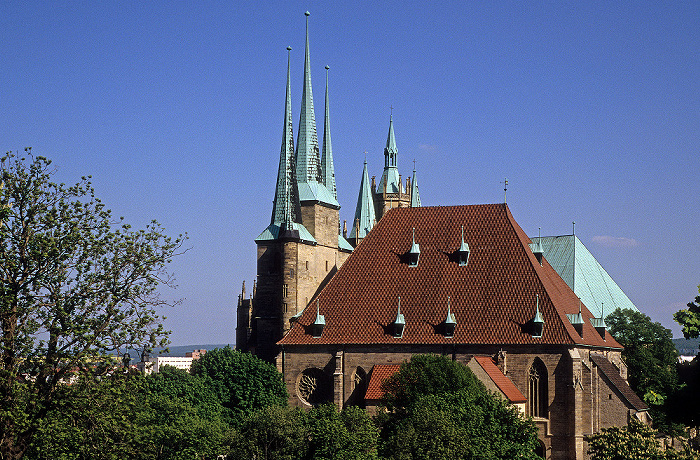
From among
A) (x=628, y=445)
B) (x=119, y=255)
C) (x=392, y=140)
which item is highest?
(x=392, y=140)

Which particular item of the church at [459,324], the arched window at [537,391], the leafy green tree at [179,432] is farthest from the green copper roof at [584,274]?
the leafy green tree at [179,432]

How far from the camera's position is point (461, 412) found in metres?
44.9

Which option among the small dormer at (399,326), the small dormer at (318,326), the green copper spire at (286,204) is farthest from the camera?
the green copper spire at (286,204)

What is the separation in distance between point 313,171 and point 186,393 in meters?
20.4

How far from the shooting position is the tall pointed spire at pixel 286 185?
219ft

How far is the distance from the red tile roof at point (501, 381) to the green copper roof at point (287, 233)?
1655cm

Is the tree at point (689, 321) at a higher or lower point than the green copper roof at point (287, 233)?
lower

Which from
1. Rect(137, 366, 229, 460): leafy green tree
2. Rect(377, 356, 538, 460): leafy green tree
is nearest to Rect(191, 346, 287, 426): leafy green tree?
Rect(137, 366, 229, 460): leafy green tree

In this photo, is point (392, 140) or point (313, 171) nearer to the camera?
point (313, 171)

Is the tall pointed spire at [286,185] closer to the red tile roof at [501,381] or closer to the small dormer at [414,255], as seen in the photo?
the small dormer at [414,255]

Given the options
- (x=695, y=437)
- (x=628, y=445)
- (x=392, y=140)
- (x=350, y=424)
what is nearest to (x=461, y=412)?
(x=350, y=424)

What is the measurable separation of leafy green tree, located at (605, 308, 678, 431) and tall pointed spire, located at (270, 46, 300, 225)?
81.8 feet

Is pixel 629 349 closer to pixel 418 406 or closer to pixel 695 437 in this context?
pixel 695 437

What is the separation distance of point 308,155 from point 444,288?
1822cm
